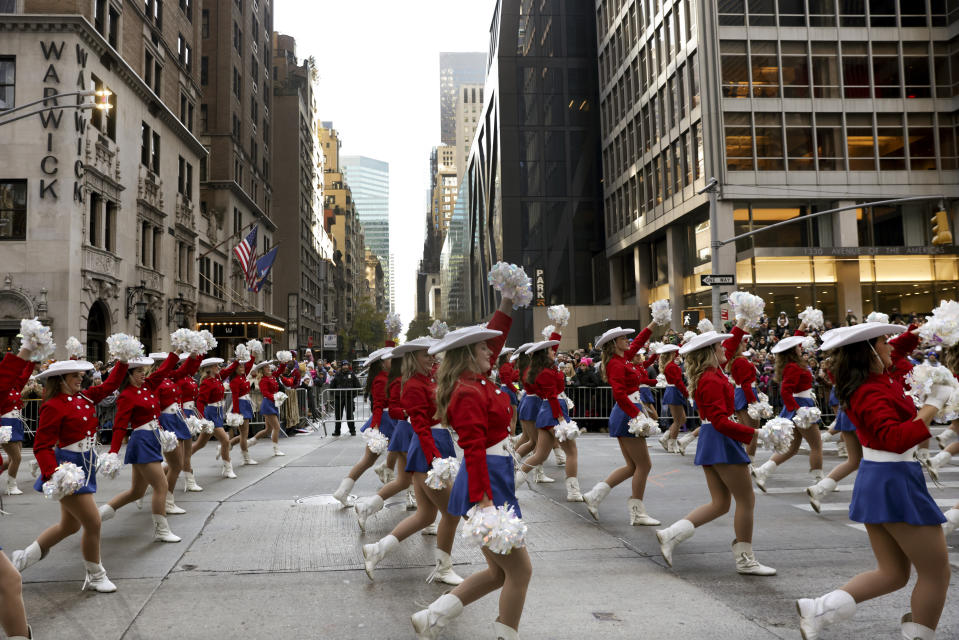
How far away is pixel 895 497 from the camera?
3793 mm

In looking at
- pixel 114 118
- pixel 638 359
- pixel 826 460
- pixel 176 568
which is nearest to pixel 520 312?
pixel 114 118

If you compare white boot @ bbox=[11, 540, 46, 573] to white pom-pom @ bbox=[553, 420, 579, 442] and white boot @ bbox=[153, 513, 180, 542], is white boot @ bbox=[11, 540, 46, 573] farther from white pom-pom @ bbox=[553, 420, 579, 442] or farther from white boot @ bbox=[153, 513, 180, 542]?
white pom-pom @ bbox=[553, 420, 579, 442]

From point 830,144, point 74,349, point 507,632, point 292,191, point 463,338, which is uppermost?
point 292,191

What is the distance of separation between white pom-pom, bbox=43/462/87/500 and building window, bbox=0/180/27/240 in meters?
22.4

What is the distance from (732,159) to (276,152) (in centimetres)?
4729

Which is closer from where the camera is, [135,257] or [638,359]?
[638,359]

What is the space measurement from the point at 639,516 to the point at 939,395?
13.9 ft

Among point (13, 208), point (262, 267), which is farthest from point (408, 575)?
point (262, 267)

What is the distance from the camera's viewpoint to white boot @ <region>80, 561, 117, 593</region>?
5516mm

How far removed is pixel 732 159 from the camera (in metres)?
32.8

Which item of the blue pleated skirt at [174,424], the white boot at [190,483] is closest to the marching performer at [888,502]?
the blue pleated skirt at [174,424]

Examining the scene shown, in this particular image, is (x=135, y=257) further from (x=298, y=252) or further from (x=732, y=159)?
(x=298, y=252)

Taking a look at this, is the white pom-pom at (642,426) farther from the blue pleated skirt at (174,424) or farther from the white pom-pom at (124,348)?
the blue pleated skirt at (174,424)

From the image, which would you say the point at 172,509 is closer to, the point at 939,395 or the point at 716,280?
the point at 939,395
